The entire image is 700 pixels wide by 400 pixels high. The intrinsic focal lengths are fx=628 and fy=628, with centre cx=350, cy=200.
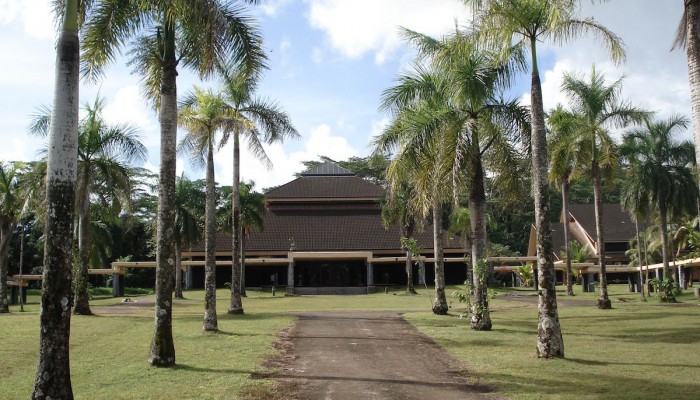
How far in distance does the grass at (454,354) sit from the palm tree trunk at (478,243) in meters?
0.50

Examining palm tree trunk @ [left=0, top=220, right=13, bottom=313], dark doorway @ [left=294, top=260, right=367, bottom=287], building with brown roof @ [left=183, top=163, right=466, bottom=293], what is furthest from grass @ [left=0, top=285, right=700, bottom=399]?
dark doorway @ [left=294, top=260, right=367, bottom=287]

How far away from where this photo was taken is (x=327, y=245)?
49.6 m

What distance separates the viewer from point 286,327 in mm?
20031

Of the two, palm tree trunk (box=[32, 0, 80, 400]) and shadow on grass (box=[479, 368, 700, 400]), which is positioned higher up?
palm tree trunk (box=[32, 0, 80, 400])

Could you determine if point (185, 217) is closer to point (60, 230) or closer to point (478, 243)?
point (478, 243)

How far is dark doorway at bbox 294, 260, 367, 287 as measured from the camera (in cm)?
4862

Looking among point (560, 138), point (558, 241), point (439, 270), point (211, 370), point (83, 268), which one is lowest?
point (211, 370)

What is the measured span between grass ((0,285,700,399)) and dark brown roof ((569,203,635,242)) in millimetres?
34058

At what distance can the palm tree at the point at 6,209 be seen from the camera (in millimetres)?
27984

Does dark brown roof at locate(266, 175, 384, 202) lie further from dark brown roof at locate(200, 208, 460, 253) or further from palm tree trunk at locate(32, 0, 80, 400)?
palm tree trunk at locate(32, 0, 80, 400)

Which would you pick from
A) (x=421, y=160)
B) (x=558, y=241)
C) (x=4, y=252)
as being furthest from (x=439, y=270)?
(x=558, y=241)

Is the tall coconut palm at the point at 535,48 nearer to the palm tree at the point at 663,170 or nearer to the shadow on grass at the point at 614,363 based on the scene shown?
the shadow on grass at the point at 614,363

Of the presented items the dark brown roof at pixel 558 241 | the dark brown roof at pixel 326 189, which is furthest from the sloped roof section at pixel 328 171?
the dark brown roof at pixel 558 241

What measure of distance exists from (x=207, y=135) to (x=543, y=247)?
1330 cm
